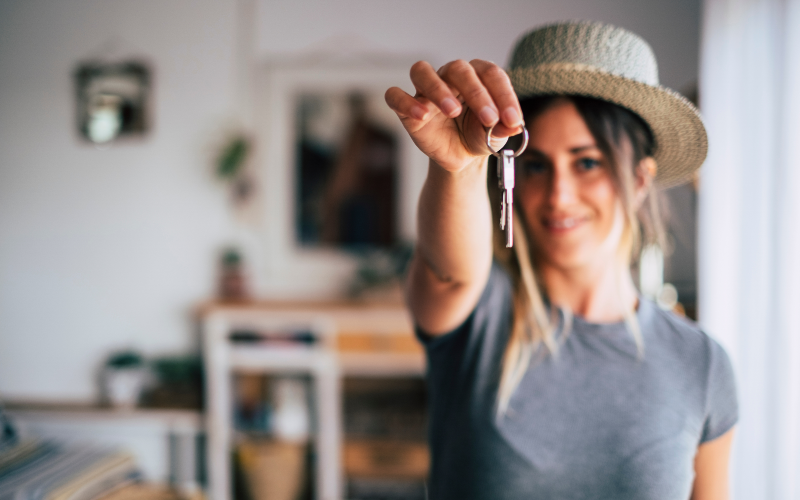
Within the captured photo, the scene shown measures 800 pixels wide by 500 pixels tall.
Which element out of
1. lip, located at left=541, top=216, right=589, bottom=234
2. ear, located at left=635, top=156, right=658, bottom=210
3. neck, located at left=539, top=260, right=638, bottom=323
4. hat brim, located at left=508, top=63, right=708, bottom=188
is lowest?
neck, located at left=539, top=260, right=638, bottom=323

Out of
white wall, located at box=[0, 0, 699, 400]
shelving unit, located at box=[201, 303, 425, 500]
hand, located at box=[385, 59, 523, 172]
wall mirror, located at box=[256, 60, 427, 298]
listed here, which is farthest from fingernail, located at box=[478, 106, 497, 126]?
white wall, located at box=[0, 0, 699, 400]

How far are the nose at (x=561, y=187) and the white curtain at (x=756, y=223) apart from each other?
17.8 inches

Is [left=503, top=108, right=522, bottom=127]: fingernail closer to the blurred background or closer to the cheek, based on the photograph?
the cheek

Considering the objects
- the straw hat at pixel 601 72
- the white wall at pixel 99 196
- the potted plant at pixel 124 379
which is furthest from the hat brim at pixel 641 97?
the potted plant at pixel 124 379

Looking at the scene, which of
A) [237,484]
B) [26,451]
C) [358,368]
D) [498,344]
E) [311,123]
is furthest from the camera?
[311,123]

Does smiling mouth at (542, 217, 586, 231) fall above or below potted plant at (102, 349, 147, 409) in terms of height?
above

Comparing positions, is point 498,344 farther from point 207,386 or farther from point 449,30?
point 449,30

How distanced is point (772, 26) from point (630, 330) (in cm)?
66

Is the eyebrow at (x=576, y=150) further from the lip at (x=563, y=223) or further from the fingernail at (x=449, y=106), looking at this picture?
the fingernail at (x=449, y=106)

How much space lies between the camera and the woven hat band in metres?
0.63

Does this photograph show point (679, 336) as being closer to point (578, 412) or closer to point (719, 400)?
point (719, 400)

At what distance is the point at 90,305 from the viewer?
255cm

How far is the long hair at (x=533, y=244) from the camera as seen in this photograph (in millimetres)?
656

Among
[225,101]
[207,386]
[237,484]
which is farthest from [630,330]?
[225,101]
